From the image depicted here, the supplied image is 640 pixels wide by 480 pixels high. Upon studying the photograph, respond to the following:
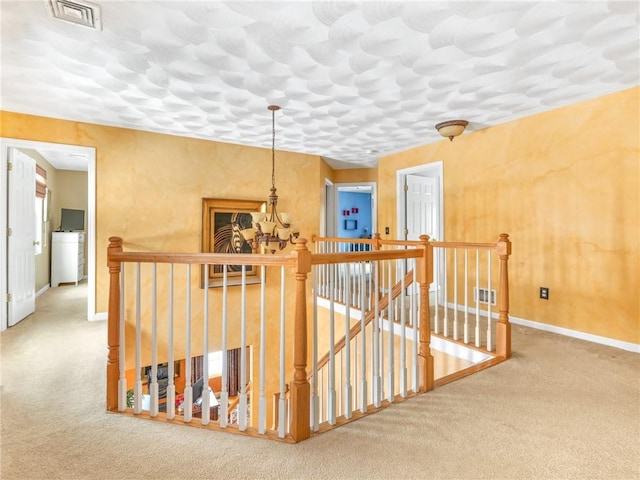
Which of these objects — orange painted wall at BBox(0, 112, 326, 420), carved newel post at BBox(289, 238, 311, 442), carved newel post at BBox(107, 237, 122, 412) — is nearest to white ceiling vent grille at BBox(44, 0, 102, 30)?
carved newel post at BBox(107, 237, 122, 412)

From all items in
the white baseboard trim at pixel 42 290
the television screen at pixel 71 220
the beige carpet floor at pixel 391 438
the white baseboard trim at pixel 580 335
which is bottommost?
the beige carpet floor at pixel 391 438

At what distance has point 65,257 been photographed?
582cm

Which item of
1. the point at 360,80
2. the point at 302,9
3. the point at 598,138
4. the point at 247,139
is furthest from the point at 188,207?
the point at 598,138

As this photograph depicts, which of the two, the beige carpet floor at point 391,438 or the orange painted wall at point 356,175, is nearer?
the beige carpet floor at point 391,438

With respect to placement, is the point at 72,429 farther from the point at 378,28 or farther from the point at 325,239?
the point at 325,239

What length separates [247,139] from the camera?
4.46 m

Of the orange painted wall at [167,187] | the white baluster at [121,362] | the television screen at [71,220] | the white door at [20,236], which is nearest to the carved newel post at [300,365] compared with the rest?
the white baluster at [121,362]

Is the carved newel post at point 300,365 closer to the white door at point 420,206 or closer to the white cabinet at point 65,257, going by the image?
the white door at point 420,206

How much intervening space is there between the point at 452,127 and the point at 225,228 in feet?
10.4

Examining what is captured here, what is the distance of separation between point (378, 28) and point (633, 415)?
2686 mm

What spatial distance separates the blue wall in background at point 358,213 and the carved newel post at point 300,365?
7995 millimetres

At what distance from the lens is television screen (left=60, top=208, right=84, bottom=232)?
20.0ft

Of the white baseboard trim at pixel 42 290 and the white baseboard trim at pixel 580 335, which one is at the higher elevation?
the white baseboard trim at pixel 42 290

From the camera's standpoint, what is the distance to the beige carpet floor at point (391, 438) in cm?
144
